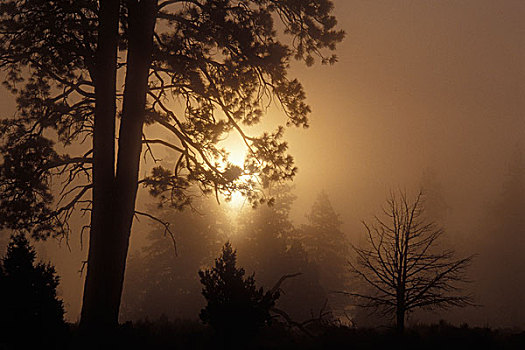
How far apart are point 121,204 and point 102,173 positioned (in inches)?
28.3

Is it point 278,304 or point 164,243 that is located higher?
point 164,243

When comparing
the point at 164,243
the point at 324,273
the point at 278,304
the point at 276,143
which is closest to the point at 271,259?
the point at 278,304

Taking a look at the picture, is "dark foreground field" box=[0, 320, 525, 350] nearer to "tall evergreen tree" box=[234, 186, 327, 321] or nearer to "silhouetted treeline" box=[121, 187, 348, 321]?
"tall evergreen tree" box=[234, 186, 327, 321]

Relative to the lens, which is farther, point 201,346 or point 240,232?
point 240,232

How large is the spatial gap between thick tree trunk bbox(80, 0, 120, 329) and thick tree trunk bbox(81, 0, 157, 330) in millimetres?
17

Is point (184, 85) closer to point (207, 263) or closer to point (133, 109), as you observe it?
point (133, 109)

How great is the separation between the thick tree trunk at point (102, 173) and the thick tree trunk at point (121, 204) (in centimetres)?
2

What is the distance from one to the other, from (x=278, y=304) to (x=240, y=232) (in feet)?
27.3

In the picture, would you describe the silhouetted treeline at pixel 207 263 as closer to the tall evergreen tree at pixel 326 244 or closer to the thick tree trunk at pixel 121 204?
the tall evergreen tree at pixel 326 244

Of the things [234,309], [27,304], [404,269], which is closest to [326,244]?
[404,269]

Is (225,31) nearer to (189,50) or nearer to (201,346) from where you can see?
(189,50)

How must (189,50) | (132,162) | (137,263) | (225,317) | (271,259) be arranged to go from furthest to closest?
(137,263)
(271,259)
(189,50)
(132,162)
(225,317)

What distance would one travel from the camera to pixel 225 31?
9070 millimetres

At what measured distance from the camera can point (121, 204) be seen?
7.82 m
